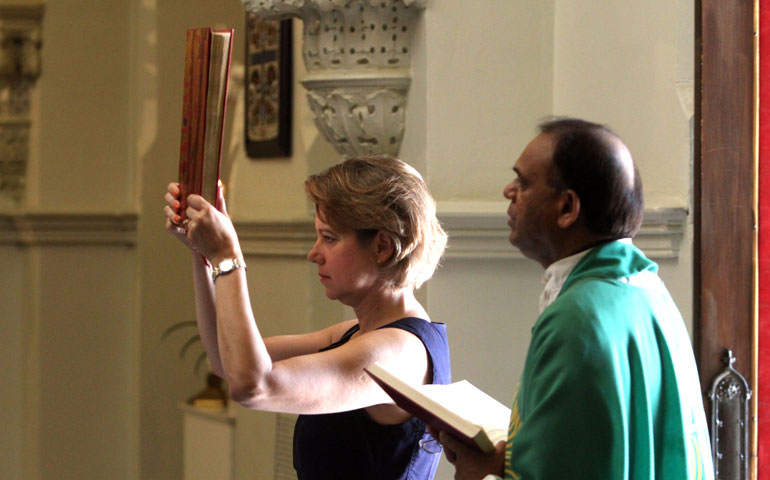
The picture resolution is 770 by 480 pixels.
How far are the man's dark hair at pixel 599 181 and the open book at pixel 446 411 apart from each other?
36 centimetres

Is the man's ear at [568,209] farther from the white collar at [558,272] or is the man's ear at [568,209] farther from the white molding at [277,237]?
the white molding at [277,237]

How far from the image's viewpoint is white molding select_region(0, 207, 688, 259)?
3170mm

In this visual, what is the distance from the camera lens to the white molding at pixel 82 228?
22.7 ft

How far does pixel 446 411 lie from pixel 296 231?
9.25 feet

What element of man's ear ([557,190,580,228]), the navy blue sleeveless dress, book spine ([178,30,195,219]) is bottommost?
the navy blue sleeveless dress

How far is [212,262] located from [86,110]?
507cm

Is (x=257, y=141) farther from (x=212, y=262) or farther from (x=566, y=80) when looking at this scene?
(x=212, y=262)

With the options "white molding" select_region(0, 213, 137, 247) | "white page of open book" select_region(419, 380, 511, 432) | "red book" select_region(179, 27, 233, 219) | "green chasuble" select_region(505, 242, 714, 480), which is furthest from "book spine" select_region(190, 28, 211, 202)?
"white molding" select_region(0, 213, 137, 247)

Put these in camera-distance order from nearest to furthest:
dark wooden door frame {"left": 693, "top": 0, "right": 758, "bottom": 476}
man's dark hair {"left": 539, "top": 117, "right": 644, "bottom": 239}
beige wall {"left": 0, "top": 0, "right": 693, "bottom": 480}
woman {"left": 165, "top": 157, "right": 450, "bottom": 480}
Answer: man's dark hair {"left": 539, "top": 117, "right": 644, "bottom": 239}, woman {"left": 165, "top": 157, "right": 450, "bottom": 480}, dark wooden door frame {"left": 693, "top": 0, "right": 758, "bottom": 476}, beige wall {"left": 0, "top": 0, "right": 693, "bottom": 480}

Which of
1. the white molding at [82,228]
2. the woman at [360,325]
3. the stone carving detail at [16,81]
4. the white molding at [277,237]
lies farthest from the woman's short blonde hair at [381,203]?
the stone carving detail at [16,81]

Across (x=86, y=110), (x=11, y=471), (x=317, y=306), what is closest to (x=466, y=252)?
(x=317, y=306)

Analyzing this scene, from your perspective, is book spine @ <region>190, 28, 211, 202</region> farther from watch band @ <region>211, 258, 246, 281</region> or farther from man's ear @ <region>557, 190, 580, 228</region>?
man's ear @ <region>557, 190, 580, 228</region>

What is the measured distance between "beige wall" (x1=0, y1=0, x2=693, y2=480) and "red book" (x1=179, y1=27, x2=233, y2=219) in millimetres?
1369

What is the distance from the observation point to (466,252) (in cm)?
348
